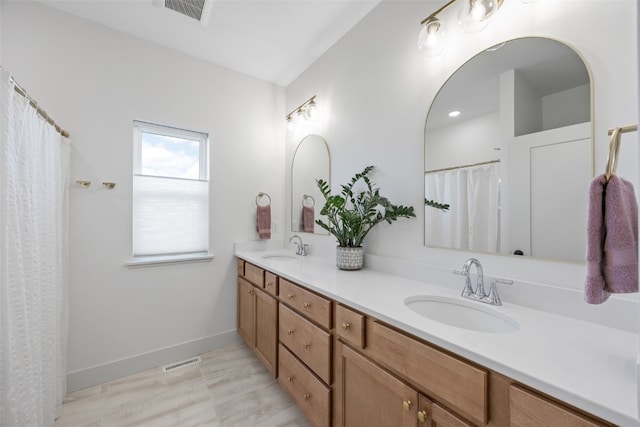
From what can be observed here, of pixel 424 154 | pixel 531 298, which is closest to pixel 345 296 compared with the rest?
pixel 531 298

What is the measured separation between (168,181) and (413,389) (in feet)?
7.56

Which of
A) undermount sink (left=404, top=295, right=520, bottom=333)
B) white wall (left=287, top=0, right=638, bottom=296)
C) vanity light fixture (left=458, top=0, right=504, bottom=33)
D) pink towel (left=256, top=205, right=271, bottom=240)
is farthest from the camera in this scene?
pink towel (left=256, top=205, right=271, bottom=240)

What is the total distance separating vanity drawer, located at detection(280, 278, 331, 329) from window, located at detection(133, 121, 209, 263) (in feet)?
3.75

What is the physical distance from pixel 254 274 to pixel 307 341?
2.81 ft

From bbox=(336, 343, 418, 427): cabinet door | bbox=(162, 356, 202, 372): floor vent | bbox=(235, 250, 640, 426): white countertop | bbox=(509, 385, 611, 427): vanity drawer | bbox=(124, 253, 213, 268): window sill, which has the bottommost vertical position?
bbox=(162, 356, 202, 372): floor vent

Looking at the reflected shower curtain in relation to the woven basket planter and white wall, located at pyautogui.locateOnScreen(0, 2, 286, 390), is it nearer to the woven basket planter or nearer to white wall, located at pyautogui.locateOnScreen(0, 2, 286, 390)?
the woven basket planter

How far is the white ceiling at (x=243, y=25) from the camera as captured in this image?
5.69 feet

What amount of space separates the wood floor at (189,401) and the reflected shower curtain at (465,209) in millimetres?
1358

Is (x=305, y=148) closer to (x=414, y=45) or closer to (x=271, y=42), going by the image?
(x=271, y=42)

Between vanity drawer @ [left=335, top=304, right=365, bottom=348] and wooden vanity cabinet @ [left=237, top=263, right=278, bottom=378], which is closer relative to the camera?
vanity drawer @ [left=335, top=304, right=365, bottom=348]

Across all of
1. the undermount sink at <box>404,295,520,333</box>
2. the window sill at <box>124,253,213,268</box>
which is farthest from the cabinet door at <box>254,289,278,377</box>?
the undermount sink at <box>404,295,520,333</box>

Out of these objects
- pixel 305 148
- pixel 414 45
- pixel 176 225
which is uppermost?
pixel 414 45

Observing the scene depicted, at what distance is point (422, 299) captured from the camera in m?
1.14

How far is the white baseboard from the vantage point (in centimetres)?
180
